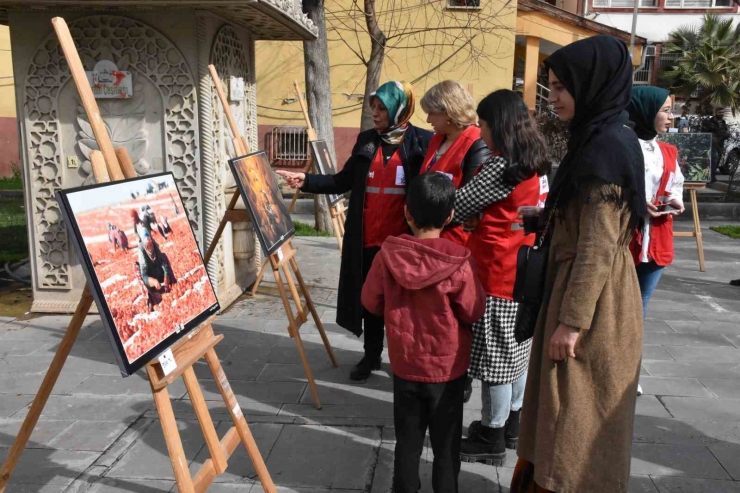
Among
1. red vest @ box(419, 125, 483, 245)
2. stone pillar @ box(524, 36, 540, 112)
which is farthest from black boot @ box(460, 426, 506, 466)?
stone pillar @ box(524, 36, 540, 112)

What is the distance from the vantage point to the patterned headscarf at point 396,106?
394cm

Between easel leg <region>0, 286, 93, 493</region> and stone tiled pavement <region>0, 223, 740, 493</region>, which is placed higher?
easel leg <region>0, 286, 93, 493</region>

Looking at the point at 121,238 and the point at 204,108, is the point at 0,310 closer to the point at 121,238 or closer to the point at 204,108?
the point at 204,108

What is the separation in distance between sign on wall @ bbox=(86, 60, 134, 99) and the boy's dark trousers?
4.01 meters

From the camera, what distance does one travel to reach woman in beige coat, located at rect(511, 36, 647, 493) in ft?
7.31

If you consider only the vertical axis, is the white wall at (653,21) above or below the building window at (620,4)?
below

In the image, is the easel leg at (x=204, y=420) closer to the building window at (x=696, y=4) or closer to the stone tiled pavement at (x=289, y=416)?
the stone tiled pavement at (x=289, y=416)

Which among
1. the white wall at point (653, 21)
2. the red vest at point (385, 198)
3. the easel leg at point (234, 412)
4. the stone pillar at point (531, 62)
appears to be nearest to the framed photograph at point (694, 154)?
the red vest at point (385, 198)

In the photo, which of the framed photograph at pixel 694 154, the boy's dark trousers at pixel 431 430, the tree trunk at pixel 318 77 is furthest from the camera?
the tree trunk at pixel 318 77

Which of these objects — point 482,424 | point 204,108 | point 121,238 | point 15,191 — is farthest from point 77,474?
point 15,191

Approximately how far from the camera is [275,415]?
12.7ft

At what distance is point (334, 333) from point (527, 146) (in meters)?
2.98

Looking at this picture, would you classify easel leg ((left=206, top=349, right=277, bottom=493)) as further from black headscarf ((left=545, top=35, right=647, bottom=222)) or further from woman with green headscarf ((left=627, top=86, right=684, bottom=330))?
woman with green headscarf ((left=627, top=86, right=684, bottom=330))

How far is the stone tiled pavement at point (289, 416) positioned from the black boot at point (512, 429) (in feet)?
0.51
